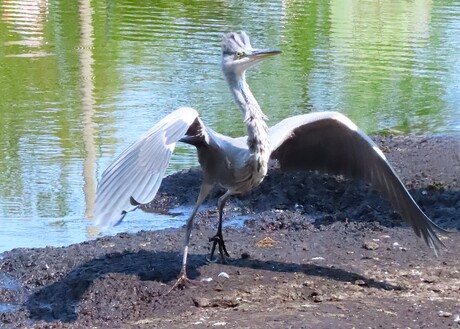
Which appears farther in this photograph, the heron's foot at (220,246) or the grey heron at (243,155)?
the heron's foot at (220,246)

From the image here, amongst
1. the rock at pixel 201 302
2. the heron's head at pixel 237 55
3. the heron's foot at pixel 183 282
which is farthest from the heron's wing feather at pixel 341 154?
the rock at pixel 201 302

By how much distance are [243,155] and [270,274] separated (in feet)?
2.83

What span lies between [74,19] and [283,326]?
1769cm

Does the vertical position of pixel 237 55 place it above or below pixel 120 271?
above

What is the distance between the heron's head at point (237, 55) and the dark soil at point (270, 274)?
1.38 meters

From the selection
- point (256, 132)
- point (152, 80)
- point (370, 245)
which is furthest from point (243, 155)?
point (152, 80)

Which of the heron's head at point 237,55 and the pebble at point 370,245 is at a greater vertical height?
Answer: the heron's head at point 237,55

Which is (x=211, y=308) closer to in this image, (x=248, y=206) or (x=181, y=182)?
(x=248, y=206)

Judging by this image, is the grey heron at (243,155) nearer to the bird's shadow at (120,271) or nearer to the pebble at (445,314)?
the bird's shadow at (120,271)

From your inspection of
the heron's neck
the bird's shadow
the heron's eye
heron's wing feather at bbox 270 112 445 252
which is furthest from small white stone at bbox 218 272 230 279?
the heron's eye

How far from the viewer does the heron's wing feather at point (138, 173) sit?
525 cm

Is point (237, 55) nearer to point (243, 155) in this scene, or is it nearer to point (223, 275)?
point (243, 155)

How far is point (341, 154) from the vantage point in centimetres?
739

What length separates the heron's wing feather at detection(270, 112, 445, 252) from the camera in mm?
7008
